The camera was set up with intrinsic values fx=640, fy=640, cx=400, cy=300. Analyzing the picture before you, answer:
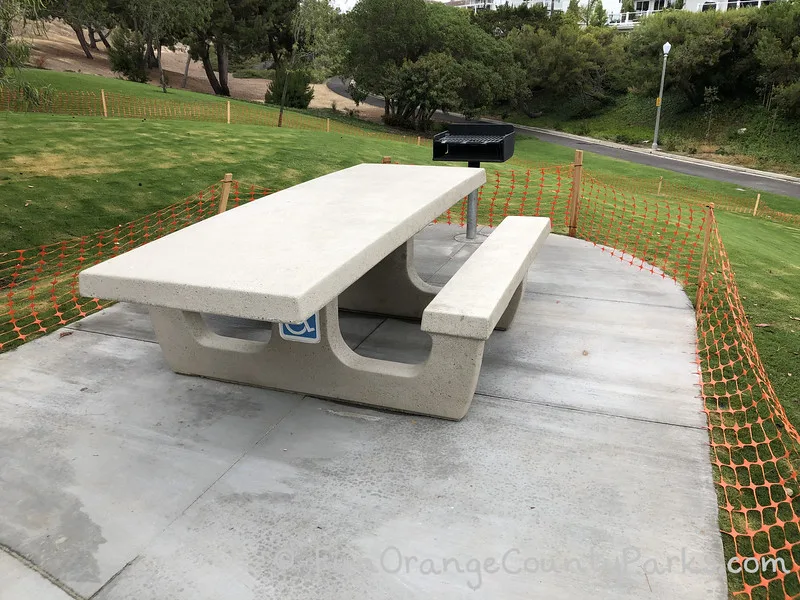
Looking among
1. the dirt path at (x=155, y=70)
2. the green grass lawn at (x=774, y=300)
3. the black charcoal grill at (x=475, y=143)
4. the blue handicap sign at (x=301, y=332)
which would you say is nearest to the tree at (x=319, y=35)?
the dirt path at (x=155, y=70)

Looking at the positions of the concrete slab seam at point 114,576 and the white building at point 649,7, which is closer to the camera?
the concrete slab seam at point 114,576

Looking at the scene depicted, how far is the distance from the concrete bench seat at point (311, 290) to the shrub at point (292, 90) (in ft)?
116

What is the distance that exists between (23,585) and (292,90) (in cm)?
3896

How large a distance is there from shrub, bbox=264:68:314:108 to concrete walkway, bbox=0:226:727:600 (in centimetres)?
3589

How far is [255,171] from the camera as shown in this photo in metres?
13.2

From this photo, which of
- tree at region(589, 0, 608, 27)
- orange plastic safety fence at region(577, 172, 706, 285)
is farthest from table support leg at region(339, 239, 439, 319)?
tree at region(589, 0, 608, 27)

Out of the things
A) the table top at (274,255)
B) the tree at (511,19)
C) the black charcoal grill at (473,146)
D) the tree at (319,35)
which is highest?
the tree at (511,19)

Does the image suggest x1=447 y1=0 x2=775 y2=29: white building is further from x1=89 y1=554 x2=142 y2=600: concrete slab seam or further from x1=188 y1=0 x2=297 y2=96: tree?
x1=89 y1=554 x2=142 y2=600: concrete slab seam

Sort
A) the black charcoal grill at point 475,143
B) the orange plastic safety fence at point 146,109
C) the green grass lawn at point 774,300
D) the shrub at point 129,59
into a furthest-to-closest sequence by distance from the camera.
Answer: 1. the shrub at point 129,59
2. the orange plastic safety fence at point 146,109
3. the black charcoal grill at point 475,143
4. the green grass lawn at point 774,300

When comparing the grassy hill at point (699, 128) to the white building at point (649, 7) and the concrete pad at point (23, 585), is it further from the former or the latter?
the concrete pad at point (23, 585)

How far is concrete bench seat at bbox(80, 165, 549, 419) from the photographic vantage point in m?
3.37

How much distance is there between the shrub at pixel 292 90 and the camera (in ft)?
127

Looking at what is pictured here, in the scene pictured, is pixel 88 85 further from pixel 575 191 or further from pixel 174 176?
pixel 575 191

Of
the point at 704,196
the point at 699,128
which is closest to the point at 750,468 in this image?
the point at 704,196
